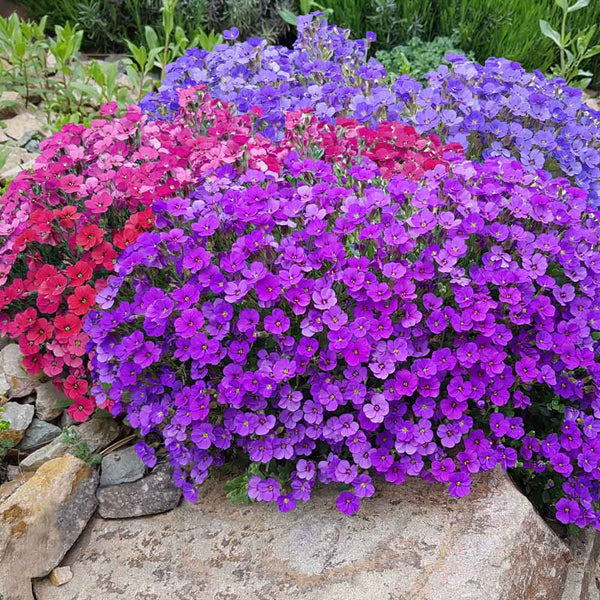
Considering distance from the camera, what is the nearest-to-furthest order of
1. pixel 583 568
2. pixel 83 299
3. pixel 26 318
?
pixel 583 568, pixel 83 299, pixel 26 318

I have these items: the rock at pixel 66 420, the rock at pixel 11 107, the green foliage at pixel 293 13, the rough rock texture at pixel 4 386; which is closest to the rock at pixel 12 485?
the rock at pixel 66 420

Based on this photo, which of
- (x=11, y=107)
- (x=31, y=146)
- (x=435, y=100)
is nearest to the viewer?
(x=435, y=100)

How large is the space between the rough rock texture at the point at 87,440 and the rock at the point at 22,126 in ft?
7.70

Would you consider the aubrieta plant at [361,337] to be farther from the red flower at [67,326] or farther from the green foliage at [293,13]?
the green foliage at [293,13]

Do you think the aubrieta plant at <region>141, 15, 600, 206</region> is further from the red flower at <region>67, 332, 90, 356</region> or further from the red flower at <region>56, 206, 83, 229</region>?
the red flower at <region>67, 332, 90, 356</region>

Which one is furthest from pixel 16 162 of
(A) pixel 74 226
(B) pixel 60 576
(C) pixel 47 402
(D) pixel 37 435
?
(B) pixel 60 576

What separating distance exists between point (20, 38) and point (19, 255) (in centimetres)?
209

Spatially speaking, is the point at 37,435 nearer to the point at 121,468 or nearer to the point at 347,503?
the point at 121,468

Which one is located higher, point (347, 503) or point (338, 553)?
point (347, 503)

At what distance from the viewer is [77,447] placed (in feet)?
8.43

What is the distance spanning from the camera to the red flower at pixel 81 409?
2619 mm

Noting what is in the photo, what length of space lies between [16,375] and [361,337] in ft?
5.06

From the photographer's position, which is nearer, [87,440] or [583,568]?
[583,568]

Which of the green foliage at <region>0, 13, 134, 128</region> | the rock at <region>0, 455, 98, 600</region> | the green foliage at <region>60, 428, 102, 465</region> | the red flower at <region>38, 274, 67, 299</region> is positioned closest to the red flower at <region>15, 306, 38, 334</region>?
the red flower at <region>38, 274, 67, 299</region>
